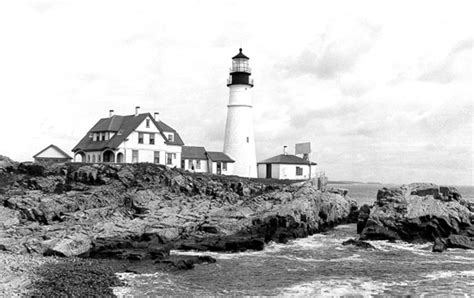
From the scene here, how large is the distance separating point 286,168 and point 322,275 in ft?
91.3

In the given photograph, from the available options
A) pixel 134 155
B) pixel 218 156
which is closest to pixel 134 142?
pixel 134 155

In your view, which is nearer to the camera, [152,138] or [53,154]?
[152,138]

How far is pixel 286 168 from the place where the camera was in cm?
5097

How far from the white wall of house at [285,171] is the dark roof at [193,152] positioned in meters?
6.58

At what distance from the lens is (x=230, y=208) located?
117 ft

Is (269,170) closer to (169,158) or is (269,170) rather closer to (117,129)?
(169,158)

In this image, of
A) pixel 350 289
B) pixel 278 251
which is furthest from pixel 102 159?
pixel 350 289

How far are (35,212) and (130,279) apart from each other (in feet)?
40.7

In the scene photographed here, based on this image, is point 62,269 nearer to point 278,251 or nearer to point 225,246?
point 225,246

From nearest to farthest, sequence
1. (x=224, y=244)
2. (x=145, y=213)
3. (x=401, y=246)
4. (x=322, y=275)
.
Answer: (x=322, y=275) < (x=224, y=244) < (x=401, y=246) < (x=145, y=213)

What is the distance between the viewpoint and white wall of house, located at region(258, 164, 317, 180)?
50.8m

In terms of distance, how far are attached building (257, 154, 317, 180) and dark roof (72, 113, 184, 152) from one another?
9.48 meters

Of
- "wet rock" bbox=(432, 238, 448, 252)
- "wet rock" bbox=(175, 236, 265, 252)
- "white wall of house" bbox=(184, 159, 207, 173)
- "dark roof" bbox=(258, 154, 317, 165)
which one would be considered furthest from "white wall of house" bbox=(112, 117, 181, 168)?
"wet rock" bbox=(432, 238, 448, 252)

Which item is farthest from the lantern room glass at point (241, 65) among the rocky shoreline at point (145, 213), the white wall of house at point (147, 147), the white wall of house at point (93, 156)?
the white wall of house at point (93, 156)
